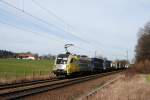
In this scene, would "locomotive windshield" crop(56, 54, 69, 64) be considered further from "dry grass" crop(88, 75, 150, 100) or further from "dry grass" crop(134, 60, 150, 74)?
"dry grass" crop(134, 60, 150, 74)

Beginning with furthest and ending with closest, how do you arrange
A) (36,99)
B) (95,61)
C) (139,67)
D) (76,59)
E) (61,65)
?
1. (139,67)
2. (95,61)
3. (76,59)
4. (61,65)
5. (36,99)

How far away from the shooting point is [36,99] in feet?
59.3

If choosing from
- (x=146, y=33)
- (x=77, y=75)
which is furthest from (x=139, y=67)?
(x=77, y=75)

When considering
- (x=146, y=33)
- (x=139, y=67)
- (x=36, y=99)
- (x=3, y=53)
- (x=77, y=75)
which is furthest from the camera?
(x=3, y=53)

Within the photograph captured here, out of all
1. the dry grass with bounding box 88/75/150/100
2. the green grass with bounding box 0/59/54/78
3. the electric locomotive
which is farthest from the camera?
the green grass with bounding box 0/59/54/78


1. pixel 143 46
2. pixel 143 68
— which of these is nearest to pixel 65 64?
pixel 143 68

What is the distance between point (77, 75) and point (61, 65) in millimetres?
8572

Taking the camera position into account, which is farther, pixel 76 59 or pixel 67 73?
pixel 76 59

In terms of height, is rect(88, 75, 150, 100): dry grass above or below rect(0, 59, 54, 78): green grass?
below

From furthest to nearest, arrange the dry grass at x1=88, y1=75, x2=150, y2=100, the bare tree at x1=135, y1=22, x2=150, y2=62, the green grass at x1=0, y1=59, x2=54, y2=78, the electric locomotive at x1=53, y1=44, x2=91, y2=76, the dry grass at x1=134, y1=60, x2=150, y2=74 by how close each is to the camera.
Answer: the bare tree at x1=135, y1=22, x2=150, y2=62 → the dry grass at x1=134, y1=60, x2=150, y2=74 → the green grass at x1=0, y1=59, x2=54, y2=78 → the electric locomotive at x1=53, y1=44, x2=91, y2=76 → the dry grass at x1=88, y1=75, x2=150, y2=100

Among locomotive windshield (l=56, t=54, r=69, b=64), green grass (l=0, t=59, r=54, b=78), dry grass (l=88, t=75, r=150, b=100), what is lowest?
dry grass (l=88, t=75, r=150, b=100)

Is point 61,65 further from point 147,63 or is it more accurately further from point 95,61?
point 147,63

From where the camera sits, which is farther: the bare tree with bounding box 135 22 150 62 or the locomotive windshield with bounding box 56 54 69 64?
the bare tree with bounding box 135 22 150 62

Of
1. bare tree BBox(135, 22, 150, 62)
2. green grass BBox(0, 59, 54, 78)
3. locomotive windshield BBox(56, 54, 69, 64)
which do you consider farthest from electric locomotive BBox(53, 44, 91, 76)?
bare tree BBox(135, 22, 150, 62)
